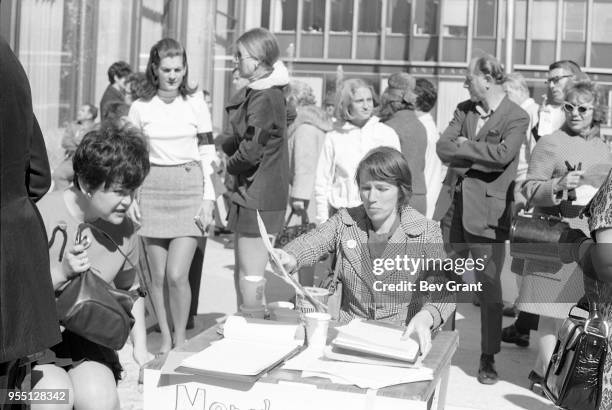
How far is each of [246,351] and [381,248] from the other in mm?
1049

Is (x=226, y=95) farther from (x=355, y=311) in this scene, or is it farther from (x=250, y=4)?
(x=355, y=311)

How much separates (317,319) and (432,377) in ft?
1.54

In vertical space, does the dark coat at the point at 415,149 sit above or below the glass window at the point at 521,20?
below

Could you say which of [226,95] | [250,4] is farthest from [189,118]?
[250,4]

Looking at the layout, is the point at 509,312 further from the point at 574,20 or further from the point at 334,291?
the point at 574,20

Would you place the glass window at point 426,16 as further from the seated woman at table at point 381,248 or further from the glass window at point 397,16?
the seated woman at table at point 381,248

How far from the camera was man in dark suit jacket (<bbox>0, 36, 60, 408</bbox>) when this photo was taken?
7.87 feet

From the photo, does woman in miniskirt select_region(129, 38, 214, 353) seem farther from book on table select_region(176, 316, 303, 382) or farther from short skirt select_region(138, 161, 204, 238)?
book on table select_region(176, 316, 303, 382)

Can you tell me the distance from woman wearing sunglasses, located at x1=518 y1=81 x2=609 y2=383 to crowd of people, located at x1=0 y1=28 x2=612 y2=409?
1 centimetres

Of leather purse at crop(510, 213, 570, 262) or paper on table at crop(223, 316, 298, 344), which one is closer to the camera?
paper on table at crop(223, 316, 298, 344)

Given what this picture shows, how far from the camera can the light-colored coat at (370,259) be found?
12.3 ft

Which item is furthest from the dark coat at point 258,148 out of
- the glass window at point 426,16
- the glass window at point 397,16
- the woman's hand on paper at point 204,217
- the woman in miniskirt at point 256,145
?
the glass window at point 397,16

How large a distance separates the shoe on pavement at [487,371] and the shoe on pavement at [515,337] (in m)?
0.98

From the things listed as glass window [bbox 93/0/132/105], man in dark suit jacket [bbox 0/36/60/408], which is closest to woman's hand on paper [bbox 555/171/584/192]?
man in dark suit jacket [bbox 0/36/60/408]
